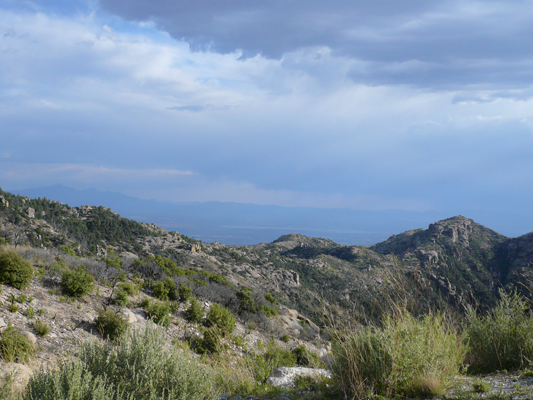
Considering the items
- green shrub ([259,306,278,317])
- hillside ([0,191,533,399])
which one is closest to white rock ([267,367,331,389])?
hillside ([0,191,533,399])

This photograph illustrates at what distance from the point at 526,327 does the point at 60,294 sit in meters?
12.6

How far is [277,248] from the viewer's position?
64.3 m

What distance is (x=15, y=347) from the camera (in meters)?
6.44

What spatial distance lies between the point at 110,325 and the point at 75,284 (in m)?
2.62

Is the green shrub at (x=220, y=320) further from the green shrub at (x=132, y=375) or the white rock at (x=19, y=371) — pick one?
the green shrub at (x=132, y=375)

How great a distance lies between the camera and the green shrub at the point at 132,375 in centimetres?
371

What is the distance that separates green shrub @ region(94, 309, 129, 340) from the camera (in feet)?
28.9

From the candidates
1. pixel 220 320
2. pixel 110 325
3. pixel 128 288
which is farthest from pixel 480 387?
pixel 128 288

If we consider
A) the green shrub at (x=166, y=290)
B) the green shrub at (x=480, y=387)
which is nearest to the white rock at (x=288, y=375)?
the green shrub at (x=480, y=387)

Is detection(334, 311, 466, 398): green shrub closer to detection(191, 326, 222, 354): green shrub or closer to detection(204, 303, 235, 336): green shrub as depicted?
detection(191, 326, 222, 354): green shrub

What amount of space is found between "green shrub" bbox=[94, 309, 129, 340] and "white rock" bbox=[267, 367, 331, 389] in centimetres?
495

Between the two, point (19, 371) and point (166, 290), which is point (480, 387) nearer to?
point (19, 371)

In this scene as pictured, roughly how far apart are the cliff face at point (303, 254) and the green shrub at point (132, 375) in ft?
10.2

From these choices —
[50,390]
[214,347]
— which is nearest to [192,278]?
[214,347]
